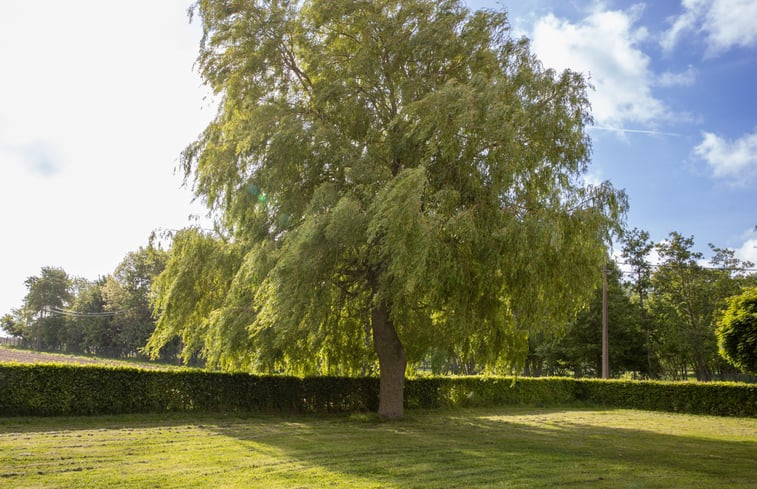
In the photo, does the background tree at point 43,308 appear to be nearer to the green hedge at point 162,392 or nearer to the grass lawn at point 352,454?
the green hedge at point 162,392

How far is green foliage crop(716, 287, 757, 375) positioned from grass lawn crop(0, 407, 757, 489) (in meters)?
2.04

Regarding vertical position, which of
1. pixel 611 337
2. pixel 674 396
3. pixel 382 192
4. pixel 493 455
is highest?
pixel 382 192

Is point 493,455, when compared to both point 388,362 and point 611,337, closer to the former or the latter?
point 388,362

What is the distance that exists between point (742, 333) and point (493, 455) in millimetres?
9612

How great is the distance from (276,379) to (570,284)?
9.17m

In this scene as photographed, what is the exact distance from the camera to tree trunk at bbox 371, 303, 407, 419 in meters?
14.5

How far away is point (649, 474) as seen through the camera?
7.96m

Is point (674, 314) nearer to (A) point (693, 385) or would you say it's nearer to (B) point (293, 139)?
(A) point (693, 385)

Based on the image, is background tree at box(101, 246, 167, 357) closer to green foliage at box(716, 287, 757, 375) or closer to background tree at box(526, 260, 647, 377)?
background tree at box(526, 260, 647, 377)

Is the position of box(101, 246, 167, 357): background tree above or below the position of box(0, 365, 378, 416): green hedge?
above

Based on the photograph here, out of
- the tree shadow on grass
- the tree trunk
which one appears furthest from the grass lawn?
the tree trunk

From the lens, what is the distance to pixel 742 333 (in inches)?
573

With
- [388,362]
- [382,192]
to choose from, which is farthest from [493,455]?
[388,362]

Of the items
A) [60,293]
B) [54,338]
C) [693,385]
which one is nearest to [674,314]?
[693,385]
